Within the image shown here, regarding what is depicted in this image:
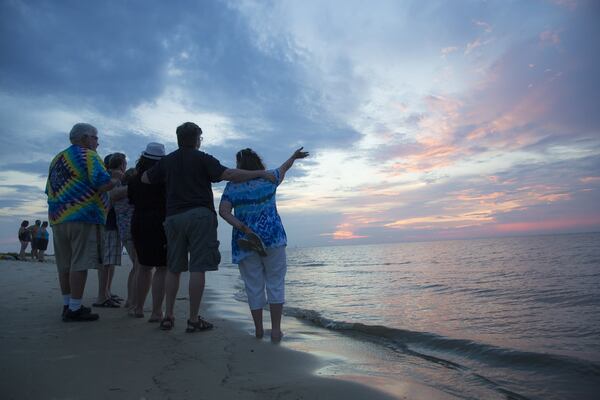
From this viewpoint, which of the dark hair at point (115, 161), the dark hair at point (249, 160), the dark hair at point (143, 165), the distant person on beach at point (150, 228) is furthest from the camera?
the dark hair at point (115, 161)

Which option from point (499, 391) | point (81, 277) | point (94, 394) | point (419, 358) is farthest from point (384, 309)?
point (94, 394)

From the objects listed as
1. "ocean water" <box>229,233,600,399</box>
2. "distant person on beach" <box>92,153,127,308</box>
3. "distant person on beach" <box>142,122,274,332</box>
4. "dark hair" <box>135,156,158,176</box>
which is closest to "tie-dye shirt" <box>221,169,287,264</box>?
"distant person on beach" <box>142,122,274,332</box>

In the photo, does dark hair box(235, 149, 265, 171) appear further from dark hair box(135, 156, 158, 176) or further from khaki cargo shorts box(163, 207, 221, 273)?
dark hair box(135, 156, 158, 176)

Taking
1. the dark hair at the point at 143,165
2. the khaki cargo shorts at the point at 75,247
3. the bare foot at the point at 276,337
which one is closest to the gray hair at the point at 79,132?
the dark hair at the point at 143,165

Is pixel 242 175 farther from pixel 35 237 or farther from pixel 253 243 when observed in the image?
pixel 35 237

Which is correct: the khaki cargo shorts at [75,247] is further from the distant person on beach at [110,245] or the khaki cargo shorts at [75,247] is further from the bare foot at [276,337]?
the bare foot at [276,337]

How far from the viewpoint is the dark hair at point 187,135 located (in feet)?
11.7

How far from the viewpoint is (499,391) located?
2.56 metres

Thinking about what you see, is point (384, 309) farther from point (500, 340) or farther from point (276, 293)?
point (276, 293)

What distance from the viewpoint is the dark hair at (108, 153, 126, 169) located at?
4.52 m

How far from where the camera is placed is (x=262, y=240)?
3.35 meters

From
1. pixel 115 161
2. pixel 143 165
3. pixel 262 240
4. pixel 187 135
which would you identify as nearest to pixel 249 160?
pixel 187 135

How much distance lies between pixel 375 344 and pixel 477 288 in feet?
20.6

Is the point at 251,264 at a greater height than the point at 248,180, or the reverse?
the point at 248,180
